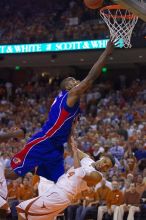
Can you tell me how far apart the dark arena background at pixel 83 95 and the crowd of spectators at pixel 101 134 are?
0.07ft

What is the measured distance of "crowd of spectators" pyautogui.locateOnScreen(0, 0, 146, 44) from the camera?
23.9 metres

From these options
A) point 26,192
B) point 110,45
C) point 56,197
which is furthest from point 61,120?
point 26,192

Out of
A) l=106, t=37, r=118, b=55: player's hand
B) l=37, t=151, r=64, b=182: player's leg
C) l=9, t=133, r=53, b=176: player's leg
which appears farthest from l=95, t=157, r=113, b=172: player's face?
l=106, t=37, r=118, b=55: player's hand

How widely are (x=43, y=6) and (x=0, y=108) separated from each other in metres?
6.97

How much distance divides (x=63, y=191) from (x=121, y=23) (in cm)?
264

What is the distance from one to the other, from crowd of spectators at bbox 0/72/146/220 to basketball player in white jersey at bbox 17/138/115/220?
5660 millimetres

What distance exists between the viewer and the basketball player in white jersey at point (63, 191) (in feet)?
21.4

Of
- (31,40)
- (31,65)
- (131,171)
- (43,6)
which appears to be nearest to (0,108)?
(31,40)

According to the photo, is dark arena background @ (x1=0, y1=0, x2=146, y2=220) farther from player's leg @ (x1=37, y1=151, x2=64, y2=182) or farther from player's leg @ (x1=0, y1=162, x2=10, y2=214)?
player's leg @ (x1=0, y1=162, x2=10, y2=214)

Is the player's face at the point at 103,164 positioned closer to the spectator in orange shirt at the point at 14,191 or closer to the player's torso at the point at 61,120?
the player's torso at the point at 61,120

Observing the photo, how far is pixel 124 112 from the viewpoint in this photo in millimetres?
20422

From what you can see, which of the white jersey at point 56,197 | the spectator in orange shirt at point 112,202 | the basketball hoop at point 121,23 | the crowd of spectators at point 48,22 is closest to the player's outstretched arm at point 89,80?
the basketball hoop at point 121,23

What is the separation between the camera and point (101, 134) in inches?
725

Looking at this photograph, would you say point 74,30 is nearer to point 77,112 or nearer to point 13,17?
point 13,17
